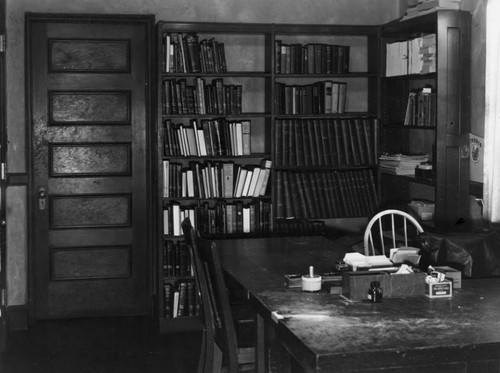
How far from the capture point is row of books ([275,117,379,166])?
6059 millimetres

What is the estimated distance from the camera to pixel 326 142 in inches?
241

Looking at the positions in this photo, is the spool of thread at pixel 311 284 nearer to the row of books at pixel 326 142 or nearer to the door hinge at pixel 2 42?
the row of books at pixel 326 142

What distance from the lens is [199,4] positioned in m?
6.19

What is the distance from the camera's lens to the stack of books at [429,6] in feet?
17.2

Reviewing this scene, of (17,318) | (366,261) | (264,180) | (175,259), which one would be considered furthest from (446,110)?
(17,318)

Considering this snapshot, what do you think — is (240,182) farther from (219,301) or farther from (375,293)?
(375,293)

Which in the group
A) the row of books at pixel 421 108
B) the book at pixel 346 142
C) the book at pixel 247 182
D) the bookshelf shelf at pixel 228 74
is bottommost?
the book at pixel 247 182

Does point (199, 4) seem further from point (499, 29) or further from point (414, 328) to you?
point (414, 328)

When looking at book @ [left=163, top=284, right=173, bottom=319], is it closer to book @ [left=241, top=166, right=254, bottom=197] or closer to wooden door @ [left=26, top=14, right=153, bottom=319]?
wooden door @ [left=26, top=14, right=153, bottom=319]

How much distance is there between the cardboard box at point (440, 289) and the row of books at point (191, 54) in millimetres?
3120

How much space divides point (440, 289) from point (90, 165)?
11.9 feet

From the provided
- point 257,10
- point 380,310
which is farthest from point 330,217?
point 380,310

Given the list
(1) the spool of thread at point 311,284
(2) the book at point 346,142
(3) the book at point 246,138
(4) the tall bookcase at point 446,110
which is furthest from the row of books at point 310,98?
(1) the spool of thread at point 311,284

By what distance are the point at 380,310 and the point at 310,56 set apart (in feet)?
11.1
